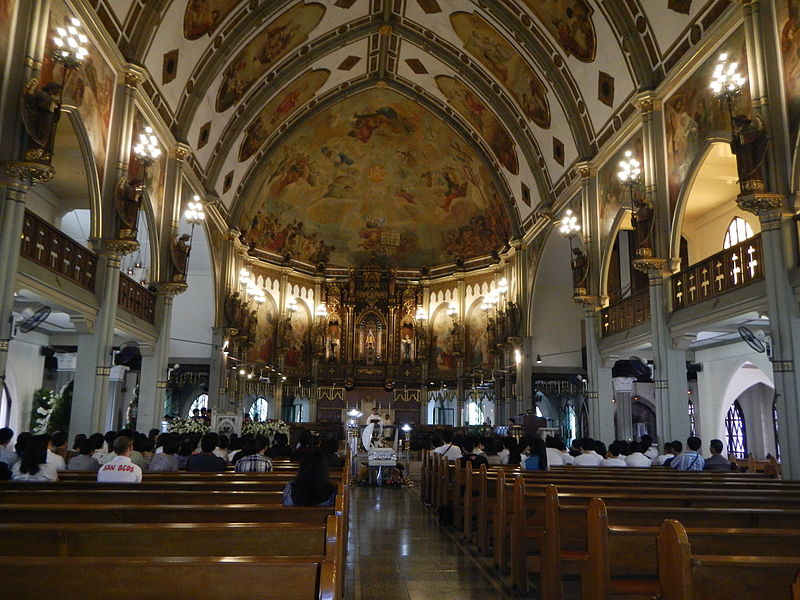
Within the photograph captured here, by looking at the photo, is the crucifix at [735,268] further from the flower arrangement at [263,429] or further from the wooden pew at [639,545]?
the flower arrangement at [263,429]

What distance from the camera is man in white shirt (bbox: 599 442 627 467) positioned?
1149cm

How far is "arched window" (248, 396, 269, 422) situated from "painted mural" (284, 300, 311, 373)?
6.92 ft

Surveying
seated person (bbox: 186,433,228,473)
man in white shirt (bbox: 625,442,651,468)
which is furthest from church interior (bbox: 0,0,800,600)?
man in white shirt (bbox: 625,442,651,468)

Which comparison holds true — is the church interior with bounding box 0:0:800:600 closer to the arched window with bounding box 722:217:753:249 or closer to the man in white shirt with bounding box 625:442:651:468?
the arched window with bounding box 722:217:753:249

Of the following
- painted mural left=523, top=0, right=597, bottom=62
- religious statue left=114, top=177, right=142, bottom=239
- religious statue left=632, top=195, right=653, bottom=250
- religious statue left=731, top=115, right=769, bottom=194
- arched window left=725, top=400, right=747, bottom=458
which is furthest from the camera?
arched window left=725, top=400, right=747, bottom=458

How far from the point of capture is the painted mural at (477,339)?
30.1 m

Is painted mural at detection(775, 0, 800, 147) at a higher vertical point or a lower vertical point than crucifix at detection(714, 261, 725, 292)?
higher

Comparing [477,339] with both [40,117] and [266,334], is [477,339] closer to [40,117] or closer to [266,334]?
[266,334]

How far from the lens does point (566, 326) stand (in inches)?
1035

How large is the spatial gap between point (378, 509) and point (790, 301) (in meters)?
8.11

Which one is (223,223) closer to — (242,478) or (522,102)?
(522,102)

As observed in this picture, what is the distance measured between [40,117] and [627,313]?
1381 cm

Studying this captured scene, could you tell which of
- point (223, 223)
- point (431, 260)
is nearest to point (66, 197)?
point (223, 223)

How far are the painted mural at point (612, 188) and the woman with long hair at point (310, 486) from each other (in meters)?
13.6
